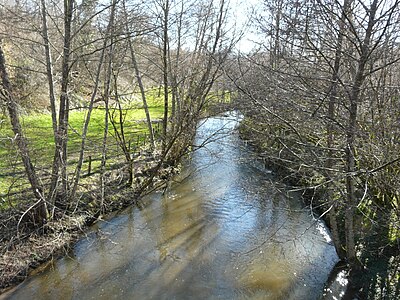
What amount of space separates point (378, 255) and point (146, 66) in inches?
404

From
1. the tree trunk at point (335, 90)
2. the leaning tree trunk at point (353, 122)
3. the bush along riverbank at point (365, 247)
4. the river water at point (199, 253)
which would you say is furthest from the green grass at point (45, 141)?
the leaning tree trunk at point (353, 122)

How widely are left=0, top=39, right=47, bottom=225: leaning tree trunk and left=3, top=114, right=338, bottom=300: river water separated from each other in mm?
1153

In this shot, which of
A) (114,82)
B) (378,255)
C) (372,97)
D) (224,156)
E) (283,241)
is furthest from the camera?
(224,156)

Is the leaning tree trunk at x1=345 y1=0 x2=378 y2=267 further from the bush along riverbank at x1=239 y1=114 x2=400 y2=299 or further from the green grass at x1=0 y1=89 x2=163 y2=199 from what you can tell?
the green grass at x1=0 y1=89 x2=163 y2=199

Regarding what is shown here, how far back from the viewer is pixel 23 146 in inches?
290

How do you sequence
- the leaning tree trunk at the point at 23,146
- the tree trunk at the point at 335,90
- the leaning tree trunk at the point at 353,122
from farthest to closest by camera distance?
the leaning tree trunk at the point at 23,146, the tree trunk at the point at 335,90, the leaning tree trunk at the point at 353,122

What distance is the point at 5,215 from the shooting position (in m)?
7.88

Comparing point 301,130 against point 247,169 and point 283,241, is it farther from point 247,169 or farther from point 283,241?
point 247,169

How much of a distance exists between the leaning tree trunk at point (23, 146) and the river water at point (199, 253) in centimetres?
115

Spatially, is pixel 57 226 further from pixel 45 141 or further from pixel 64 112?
pixel 45 141

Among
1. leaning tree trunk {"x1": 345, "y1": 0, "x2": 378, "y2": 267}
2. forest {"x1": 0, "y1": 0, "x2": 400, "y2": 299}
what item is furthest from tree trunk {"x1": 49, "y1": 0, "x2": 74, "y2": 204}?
leaning tree trunk {"x1": 345, "y1": 0, "x2": 378, "y2": 267}

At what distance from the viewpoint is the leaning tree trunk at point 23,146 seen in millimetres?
6902

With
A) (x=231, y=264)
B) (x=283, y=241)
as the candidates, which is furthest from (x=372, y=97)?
(x=231, y=264)

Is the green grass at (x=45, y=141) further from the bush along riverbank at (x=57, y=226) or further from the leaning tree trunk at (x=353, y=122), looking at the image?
the leaning tree trunk at (x=353, y=122)
